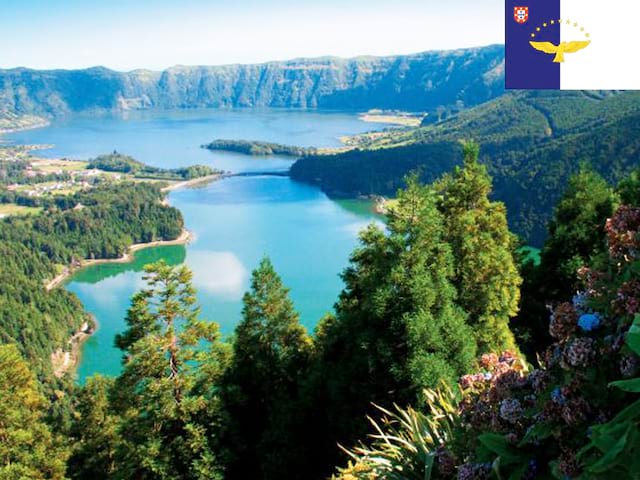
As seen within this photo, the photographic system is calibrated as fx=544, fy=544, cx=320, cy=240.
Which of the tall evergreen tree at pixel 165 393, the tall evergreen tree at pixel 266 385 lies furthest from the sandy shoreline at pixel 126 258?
the tall evergreen tree at pixel 165 393

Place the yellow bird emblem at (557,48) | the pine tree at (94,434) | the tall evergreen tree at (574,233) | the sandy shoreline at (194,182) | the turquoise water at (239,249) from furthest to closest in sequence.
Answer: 1. the sandy shoreline at (194,182)
2. the turquoise water at (239,249)
3. the pine tree at (94,434)
4. the tall evergreen tree at (574,233)
5. the yellow bird emblem at (557,48)

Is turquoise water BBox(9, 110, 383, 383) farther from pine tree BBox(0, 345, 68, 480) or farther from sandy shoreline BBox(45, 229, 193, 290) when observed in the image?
pine tree BBox(0, 345, 68, 480)

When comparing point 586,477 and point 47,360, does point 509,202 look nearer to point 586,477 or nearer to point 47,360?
point 47,360

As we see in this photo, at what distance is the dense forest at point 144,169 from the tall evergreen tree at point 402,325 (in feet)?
303

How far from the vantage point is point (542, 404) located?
2150mm

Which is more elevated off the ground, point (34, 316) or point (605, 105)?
point (605, 105)

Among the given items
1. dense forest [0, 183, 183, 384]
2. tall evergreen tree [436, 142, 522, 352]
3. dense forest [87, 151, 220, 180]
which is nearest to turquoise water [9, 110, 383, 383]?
dense forest [0, 183, 183, 384]

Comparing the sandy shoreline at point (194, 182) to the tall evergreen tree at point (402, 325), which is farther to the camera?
the sandy shoreline at point (194, 182)

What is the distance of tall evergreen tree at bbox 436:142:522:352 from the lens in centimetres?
901

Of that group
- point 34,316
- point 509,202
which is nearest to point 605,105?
point 509,202

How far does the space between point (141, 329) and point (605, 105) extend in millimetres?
91717

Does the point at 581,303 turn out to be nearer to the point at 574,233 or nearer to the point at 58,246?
the point at 574,233

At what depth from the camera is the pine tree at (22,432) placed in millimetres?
10789

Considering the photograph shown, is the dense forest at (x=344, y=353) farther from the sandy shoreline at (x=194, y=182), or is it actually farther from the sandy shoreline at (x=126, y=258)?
the sandy shoreline at (x=194, y=182)
